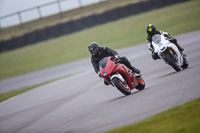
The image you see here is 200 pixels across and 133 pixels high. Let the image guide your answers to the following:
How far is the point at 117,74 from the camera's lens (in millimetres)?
10711

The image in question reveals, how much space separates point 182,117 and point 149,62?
11.7 metres

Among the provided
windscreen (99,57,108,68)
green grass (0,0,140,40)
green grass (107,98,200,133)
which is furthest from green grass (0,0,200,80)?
green grass (107,98,200,133)

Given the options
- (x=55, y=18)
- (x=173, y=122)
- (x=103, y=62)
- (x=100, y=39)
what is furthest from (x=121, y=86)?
(x=55, y=18)

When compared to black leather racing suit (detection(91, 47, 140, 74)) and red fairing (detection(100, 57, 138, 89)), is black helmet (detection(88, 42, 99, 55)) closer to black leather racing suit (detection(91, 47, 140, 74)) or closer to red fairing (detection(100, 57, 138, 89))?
black leather racing suit (detection(91, 47, 140, 74))

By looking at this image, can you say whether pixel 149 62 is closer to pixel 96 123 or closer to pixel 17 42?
pixel 96 123

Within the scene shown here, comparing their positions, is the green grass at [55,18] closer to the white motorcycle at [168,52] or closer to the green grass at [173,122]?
the white motorcycle at [168,52]

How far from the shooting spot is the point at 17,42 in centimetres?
3884

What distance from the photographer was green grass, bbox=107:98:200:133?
6.04 metres

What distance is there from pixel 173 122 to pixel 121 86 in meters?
4.27

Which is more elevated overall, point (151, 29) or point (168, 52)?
point (151, 29)

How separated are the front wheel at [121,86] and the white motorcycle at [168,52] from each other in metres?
1.94

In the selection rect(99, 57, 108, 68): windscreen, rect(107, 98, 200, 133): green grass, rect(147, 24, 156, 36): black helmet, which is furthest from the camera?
rect(147, 24, 156, 36): black helmet

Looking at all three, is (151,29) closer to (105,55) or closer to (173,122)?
(105,55)

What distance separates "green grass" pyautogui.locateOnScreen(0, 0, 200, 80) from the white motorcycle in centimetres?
1810
